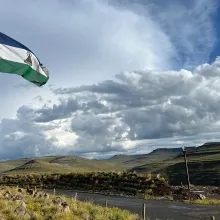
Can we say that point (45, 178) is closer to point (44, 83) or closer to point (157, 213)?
point (157, 213)

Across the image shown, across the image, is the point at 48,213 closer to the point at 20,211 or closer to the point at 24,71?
the point at 20,211

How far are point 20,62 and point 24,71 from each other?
Result: 43 centimetres

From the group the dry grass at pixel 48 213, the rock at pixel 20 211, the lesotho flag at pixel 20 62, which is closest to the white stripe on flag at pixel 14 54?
the lesotho flag at pixel 20 62

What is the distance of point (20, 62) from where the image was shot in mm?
9461

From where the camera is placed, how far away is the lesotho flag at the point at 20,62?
909cm

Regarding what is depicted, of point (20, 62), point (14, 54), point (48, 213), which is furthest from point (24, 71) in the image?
point (48, 213)

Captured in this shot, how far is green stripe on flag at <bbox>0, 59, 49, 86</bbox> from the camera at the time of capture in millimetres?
9156

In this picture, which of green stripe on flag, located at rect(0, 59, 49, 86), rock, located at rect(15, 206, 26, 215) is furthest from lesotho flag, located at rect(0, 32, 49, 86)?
rock, located at rect(15, 206, 26, 215)

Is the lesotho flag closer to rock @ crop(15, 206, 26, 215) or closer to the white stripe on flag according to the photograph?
the white stripe on flag

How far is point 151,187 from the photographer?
43156mm

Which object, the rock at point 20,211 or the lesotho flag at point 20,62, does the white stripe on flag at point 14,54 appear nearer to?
the lesotho flag at point 20,62

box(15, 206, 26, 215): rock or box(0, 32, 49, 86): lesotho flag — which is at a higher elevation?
box(0, 32, 49, 86): lesotho flag

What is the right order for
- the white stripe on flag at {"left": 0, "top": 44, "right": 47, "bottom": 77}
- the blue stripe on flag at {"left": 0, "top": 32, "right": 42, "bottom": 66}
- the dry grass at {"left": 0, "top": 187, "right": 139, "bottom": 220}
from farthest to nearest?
1. the dry grass at {"left": 0, "top": 187, "right": 139, "bottom": 220}
2. the blue stripe on flag at {"left": 0, "top": 32, "right": 42, "bottom": 66}
3. the white stripe on flag at {"left": 0, "top": 44, "right": 47, "bottom": 77}

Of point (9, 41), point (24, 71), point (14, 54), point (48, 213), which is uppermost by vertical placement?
point (9, 41)
